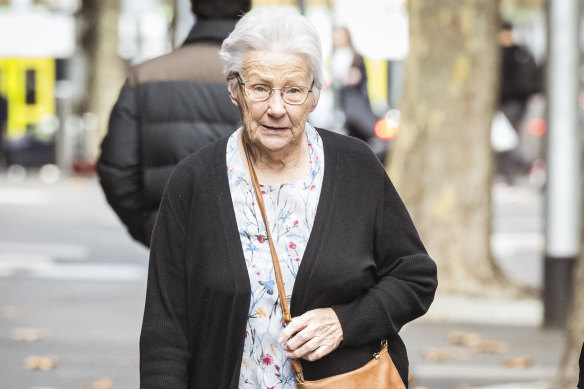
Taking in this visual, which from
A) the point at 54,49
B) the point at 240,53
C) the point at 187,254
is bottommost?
the point at 54,49

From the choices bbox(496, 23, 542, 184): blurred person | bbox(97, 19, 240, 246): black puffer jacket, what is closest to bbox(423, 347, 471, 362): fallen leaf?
bbox(97, 19, 240, 246): black puffer jacket

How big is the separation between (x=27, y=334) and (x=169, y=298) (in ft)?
18.1

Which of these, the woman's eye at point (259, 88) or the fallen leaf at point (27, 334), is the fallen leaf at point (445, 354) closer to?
the fallen leaf at point (27, 334)

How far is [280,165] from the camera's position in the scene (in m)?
3.55

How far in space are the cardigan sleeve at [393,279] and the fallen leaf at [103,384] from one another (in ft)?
13.0

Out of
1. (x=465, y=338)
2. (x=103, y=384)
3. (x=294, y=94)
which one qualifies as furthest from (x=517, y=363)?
(x=294, y=94)

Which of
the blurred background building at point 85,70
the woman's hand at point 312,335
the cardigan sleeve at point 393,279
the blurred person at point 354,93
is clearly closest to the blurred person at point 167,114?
the cardigan sleeve at point 393,279

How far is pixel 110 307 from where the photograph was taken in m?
9.92

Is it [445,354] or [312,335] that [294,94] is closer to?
[312,335]

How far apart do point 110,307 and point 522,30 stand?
27.8 m

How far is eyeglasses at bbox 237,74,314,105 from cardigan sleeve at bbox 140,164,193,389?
27cm

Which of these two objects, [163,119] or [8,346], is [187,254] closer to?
[163,119]

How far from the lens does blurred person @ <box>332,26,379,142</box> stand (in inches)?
559

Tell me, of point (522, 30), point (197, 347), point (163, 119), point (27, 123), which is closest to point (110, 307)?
point (163, 119)
